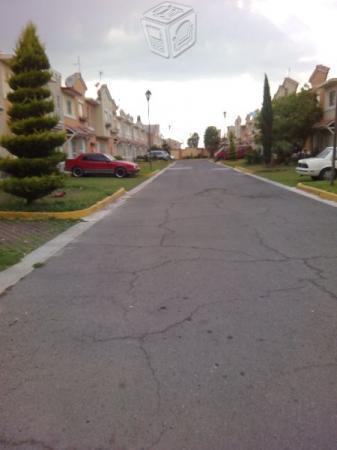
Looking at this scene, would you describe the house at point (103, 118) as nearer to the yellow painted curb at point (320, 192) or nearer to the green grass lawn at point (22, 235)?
the yellow painted curb at point (320, 192)

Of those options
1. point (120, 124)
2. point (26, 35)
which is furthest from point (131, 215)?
point (120, 124)

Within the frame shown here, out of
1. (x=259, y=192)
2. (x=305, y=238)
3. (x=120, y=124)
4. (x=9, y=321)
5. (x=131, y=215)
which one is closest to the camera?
(x=9, y=321)

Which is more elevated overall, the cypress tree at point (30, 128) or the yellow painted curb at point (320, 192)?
the cypress tree at point (30, 128)

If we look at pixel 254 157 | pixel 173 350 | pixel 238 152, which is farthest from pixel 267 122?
pixel 173 350

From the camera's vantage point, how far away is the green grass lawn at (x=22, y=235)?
698 cm

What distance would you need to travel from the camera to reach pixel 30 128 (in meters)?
11.6

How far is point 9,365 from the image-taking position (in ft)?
11.3

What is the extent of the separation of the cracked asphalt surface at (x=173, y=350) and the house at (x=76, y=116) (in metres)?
25.1

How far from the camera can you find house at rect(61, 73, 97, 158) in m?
30.6

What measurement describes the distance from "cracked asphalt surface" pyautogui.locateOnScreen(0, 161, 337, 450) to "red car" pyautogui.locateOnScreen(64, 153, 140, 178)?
20027 millimetres

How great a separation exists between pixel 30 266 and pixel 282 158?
30.5 meters

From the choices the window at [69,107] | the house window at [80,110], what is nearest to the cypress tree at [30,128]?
the window at [69,107]

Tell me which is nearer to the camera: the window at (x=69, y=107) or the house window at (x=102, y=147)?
the window at (x=69, y=107)

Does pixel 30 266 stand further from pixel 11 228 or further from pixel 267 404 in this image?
pixel 267 404
